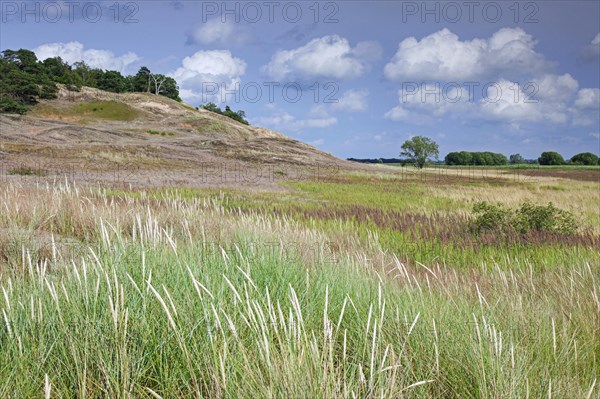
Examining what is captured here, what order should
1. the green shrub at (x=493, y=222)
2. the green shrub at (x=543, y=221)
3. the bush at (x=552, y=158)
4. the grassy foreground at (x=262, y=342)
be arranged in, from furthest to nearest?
the bush at (x=552, y=158) → the green shrub at (x=493, y=222) → the green shrub at (x=543, y=221) → the grassy foreground at (x=262, y=342)

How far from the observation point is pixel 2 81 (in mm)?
55500

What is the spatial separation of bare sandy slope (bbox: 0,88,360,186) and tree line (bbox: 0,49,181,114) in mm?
1986

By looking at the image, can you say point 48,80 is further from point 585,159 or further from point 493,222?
point 585,159

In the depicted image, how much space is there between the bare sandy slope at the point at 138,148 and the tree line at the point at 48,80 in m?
1.99

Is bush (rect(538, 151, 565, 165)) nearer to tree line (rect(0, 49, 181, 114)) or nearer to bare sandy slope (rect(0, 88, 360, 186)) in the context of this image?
bare sandy slope (rect(0, 88, 360, 186))

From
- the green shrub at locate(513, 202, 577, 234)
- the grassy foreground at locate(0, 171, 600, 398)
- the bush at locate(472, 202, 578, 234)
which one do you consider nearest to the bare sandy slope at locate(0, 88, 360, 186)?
the grassy foreground at locate(0, 171, 600, 398)

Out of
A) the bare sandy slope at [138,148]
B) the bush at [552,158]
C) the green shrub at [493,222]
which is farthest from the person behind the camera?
the bush at [552,158]

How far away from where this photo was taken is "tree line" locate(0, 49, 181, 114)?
184 feet

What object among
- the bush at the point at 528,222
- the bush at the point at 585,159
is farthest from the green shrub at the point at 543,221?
the bush at the point at 585,159

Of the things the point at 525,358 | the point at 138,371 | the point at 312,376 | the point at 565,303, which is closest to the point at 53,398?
the point at 138,371

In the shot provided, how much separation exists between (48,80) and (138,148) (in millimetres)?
37907

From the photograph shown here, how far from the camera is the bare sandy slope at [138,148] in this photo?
65.8 ft

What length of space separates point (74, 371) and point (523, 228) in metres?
9.03

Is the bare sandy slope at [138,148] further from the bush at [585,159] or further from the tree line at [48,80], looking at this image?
the bush at [585,159]
